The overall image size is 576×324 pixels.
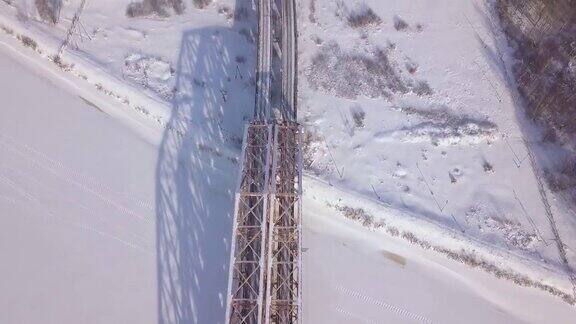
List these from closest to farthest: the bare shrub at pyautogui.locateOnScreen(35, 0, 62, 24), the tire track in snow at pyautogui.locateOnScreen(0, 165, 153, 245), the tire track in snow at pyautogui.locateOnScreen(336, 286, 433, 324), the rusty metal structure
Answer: the rusty metal structure → the tire track in snow at pyautogui.locateOnScreen(336, 286, 433, 324) → the tire track in snow at pyautogui.locateOnScreen(0, 165, 153, 245) → the bare shrub at pyautogui.locateOnScreen(35, 0, 62, 24)

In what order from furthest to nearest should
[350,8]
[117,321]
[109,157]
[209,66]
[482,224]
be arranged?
[350,8] < [209,66] < [109,157] < [482,224] < [117,321]

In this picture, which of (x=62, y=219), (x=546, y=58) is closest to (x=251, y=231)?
(x=62, y=219)

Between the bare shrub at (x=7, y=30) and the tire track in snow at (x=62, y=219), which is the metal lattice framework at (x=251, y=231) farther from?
the bare shrub at (x=7, y=30)

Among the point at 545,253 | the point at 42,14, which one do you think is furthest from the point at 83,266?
the point at 545,253

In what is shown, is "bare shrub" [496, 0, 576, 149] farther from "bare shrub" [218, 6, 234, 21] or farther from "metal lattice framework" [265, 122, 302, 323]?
"bare shrub" [218, 6, 234, 21]

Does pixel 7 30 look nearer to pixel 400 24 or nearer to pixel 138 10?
pixel 138 10

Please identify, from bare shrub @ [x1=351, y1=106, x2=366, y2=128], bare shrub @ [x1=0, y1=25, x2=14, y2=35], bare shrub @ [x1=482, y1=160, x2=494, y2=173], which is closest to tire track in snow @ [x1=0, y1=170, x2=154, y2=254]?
bare shrub @ [x1=0, y1=25, x2=14, y2=35]

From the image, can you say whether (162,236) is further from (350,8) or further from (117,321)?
(350,8)

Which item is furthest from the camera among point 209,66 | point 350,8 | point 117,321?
point 350,8
